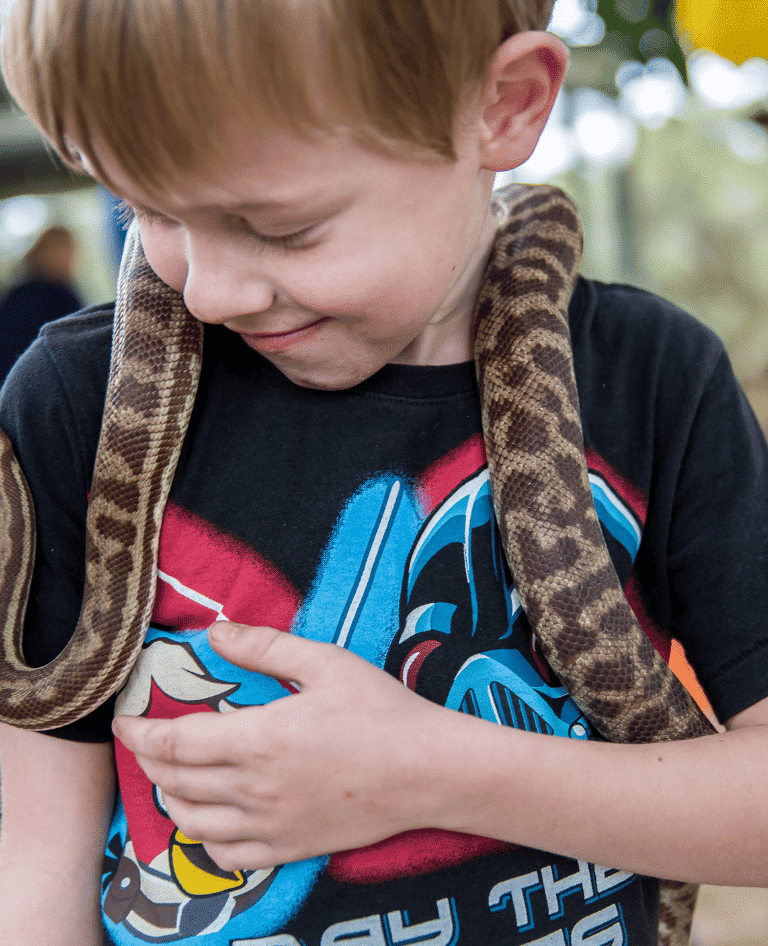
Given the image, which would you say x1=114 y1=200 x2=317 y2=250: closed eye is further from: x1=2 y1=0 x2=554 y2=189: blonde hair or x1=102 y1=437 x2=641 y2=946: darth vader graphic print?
x1=102 y1=437 x2=641 y2=946: darth vader graphic print

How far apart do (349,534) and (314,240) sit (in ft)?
1.50

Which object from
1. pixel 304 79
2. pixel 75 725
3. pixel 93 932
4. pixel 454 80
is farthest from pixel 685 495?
pixel 93 932

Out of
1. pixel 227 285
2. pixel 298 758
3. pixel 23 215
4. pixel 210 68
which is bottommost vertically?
pixel 23 215

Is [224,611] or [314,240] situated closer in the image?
→ [314,240]

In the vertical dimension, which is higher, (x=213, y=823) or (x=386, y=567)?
(x=386, y=567)

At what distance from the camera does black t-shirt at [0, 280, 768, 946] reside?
3.67 ft

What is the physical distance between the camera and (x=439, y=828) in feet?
3.68

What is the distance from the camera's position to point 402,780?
1053 mm

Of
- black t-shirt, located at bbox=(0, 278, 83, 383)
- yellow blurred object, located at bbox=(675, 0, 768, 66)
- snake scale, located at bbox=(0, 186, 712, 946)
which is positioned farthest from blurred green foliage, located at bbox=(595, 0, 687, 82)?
black t-shirt, located at bbox=(0, 278, 83, 383)

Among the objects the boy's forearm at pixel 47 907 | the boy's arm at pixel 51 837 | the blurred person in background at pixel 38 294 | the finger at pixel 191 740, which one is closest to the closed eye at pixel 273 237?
the finger at pixel 191 740

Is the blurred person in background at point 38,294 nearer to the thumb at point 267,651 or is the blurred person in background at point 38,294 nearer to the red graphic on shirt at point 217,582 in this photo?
the red graphic on shirt at point 217,582

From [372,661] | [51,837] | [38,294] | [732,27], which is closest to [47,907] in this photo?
[51,837]

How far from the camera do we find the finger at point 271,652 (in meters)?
1.04

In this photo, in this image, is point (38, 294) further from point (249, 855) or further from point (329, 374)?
point (249, 855)
